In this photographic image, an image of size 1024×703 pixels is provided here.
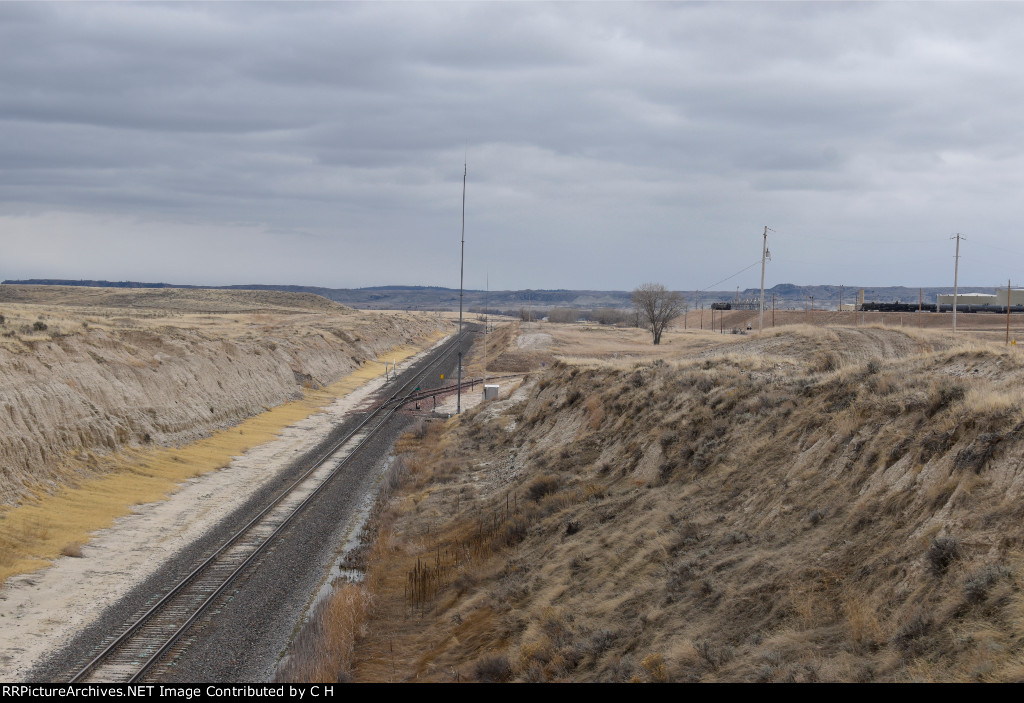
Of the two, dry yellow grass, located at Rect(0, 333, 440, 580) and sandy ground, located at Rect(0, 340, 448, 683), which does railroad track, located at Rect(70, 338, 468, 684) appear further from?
dry yellow grass, located at Rect(0, 333, 440, 580)

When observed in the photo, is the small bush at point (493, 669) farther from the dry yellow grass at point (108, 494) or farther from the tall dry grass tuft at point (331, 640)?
the dry yellow grass at point (108, 494)

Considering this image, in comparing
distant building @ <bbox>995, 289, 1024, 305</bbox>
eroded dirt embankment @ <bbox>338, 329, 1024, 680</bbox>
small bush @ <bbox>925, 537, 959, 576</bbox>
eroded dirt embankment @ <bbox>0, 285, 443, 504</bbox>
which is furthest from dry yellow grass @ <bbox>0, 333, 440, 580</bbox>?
distant building @ <bbox>995, 289, 1024, 305</bbox>

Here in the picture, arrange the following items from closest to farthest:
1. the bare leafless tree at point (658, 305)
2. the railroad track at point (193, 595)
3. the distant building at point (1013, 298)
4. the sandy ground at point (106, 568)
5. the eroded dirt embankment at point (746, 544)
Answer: the eroded dirt embankment at point (746, 544), the railroad track at point (193, 595), the sandy ground at point (106, 568), the bare leafless tree at point (658, 305), the distant building at point (1013, 298)

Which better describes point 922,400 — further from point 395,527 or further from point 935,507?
point 395,527

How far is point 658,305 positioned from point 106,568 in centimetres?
9010

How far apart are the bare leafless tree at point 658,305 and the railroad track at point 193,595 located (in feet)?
219

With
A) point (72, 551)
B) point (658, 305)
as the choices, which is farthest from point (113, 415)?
→ point (658, 305)

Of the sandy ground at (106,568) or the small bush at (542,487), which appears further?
the small bush at (542,487)

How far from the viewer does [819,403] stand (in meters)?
16.6

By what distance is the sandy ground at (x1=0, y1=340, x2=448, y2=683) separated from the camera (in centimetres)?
1459

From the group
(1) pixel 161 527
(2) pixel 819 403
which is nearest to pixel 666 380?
(2) pixel 819 403

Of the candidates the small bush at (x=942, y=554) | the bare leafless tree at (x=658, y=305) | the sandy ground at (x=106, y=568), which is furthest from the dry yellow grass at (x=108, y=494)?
the bare leafless tree at (x=658, y=305)

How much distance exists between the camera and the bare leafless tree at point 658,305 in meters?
Answer: 91.6

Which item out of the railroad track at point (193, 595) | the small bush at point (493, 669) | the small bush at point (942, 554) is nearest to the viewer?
the small bush at point (942, 554)
